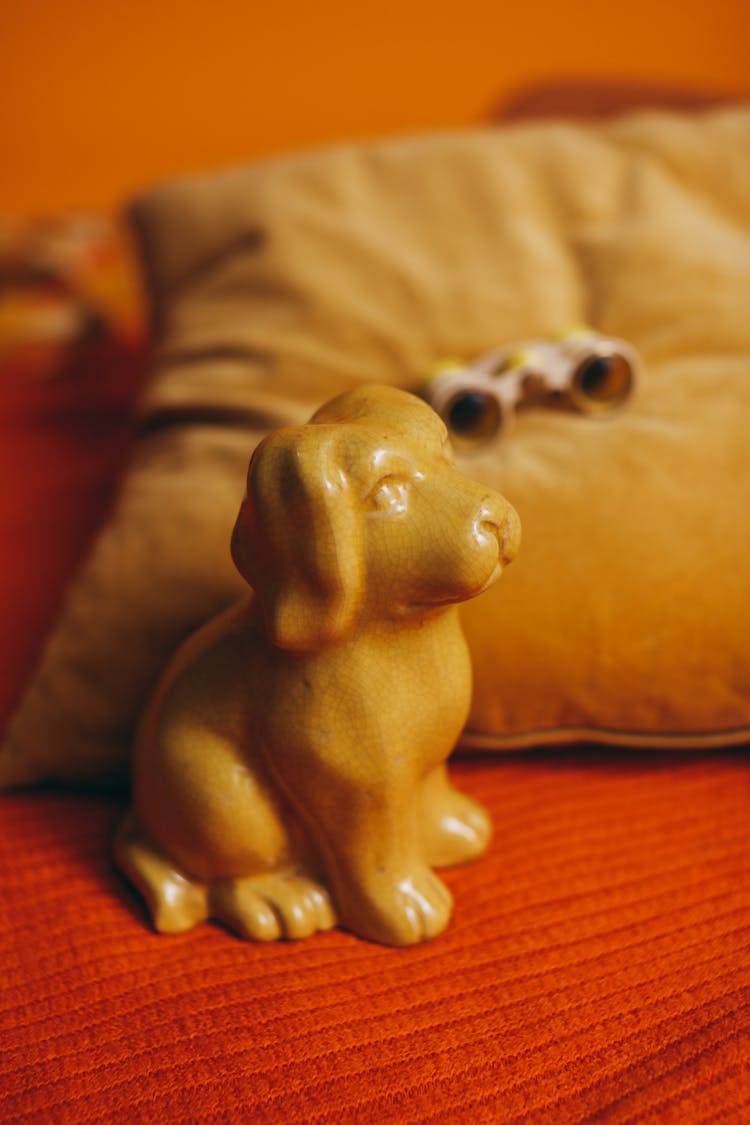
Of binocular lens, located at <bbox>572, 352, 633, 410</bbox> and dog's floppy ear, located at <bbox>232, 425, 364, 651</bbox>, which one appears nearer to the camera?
dog's floppy ear, located at <bbox>232, 425, 364, 651</bbox>

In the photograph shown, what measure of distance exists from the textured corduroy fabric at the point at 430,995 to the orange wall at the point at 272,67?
1894 mm

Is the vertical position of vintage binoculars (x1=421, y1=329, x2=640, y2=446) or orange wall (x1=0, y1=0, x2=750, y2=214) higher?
orange wall (x1=0, y1=0, x2=750, y2=214)

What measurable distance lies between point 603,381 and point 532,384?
0.07 m

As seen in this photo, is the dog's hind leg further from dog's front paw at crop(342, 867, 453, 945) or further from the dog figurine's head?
the dog figurine's head

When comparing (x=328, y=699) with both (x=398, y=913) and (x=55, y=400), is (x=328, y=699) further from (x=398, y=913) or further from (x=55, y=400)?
(x=55, y=400)

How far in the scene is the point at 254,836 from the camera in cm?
63

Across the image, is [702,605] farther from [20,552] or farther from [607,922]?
[20,552]

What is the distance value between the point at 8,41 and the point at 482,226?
1706mm

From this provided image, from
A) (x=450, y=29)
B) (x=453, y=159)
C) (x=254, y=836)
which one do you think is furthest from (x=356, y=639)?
(x=450, y=29)

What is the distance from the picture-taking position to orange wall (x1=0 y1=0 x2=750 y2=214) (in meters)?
2.18

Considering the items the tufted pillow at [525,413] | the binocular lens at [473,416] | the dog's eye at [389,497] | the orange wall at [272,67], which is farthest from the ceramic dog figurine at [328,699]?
the orange wall at [272,67]

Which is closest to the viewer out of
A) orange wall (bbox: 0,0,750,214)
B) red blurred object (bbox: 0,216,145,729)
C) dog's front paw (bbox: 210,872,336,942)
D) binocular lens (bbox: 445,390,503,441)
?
dog's front paw (bbox: 210,872,336,942)

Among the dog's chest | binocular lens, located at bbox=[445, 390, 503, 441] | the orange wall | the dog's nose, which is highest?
the orange wall

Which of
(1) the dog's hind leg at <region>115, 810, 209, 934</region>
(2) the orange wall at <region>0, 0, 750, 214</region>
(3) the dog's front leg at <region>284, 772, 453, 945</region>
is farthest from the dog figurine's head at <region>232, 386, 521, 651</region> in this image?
(2) the orange wall at <region>0, 0, 750, 214</region>
